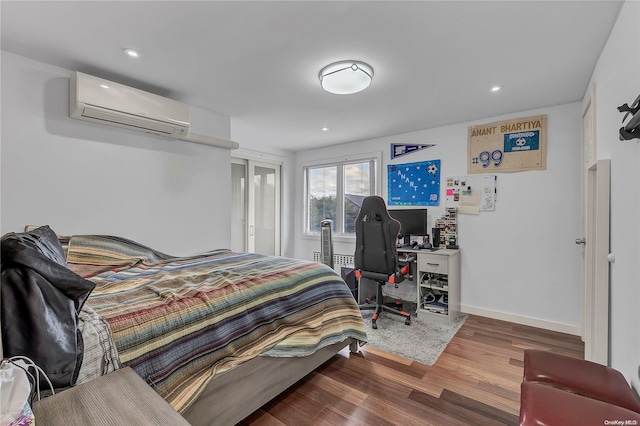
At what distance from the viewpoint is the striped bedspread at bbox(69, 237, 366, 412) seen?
128 cm

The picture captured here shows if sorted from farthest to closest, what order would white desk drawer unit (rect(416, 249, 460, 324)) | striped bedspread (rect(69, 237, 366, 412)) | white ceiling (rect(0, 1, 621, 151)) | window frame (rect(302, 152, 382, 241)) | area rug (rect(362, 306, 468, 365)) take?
window frame (rect(302, 152, 382, 241))
white desk drawer unit (rect(416, 249, 460, 324))
area rug (rect(362, 306, 468, 365))
white ceiling (rect(0, 1, 621, 151))
striped bedspread (rect(69, 237, 366, 412))

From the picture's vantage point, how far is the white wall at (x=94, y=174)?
2.05 metres

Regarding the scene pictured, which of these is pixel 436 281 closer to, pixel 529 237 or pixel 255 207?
pixel 529 237

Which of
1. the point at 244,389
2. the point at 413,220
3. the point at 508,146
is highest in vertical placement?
the point at 508,146

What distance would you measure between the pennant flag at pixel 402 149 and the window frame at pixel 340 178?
22cm

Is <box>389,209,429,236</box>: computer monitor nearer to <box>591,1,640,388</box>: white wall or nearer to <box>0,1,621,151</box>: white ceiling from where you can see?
<box>0,1,621,151</box>: white ceiling

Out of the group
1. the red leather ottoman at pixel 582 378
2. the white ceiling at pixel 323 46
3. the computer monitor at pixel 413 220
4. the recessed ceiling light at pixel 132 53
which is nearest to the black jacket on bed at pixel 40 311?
the white ceiling at pixel 323 46

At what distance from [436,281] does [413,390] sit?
1.70 meters

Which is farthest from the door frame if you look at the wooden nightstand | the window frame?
the wooden nightstand

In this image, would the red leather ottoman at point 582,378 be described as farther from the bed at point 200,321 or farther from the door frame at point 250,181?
the door frame at point 250,181

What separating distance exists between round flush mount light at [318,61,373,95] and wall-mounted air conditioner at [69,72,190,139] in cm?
146

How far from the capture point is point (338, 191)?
4816 mm

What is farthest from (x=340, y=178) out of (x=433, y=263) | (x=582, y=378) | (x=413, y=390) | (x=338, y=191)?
(x=582, y=378)

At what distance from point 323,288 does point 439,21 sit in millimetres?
1969
